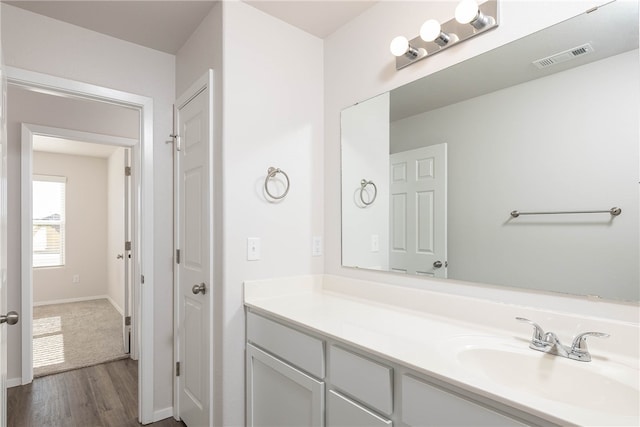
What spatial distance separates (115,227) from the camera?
5.53 m

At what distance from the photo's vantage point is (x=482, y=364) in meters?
1.15

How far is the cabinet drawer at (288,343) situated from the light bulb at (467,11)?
1375mm

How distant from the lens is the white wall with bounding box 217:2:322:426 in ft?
5.86

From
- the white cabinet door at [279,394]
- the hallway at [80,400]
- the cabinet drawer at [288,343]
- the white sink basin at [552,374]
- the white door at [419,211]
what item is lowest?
the hallway at [80,400]

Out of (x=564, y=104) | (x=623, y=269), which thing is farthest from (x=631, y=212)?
(x=564, y=104)

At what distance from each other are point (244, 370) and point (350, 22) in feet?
6.60

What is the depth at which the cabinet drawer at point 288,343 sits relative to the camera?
4.51 ft

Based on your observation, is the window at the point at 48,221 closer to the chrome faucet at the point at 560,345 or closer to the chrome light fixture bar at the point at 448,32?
the chrome light fixture bar at the point at 448,32

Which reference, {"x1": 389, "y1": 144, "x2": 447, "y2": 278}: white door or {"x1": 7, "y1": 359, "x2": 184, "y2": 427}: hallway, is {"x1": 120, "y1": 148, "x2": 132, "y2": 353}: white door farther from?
{"x1": 389, "y1": 144, "x2": 447, "y2": 278}: white door

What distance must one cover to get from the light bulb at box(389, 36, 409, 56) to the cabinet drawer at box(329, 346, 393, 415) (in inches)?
52.3

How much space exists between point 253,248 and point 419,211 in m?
0.88

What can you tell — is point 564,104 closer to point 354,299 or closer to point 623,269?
point 623,269

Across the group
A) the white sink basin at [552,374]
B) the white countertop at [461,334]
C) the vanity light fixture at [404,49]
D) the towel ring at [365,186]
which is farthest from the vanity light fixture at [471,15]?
the white sink basin at [552,374]

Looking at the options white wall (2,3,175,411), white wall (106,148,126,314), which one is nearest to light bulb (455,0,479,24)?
white wall (2,3,175,411)
